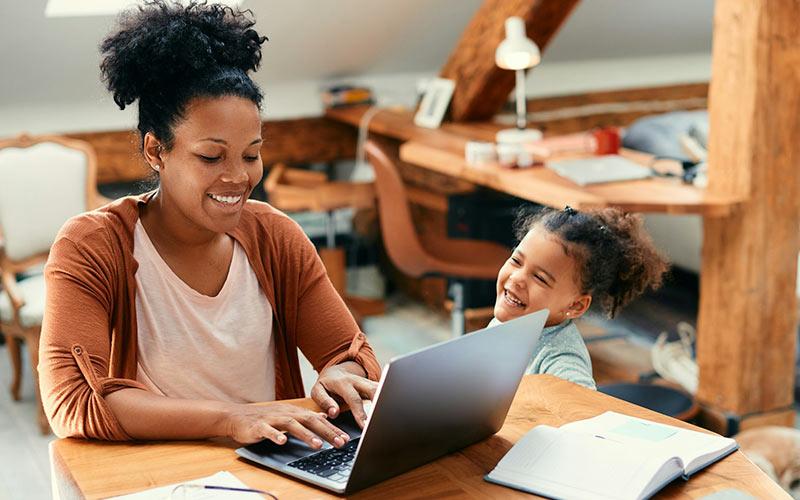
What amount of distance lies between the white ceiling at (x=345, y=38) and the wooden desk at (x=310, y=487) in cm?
290

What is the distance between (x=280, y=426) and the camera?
1.61m

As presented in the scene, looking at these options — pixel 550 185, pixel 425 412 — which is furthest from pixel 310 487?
pixel 550 185

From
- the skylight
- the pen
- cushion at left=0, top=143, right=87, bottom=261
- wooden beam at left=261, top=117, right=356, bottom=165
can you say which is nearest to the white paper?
the pen

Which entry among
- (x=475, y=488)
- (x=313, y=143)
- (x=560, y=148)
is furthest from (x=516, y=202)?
(x=475, y=488)

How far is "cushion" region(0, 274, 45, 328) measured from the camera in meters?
3.81

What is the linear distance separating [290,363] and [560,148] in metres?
2.12

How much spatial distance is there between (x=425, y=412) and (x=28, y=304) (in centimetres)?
274

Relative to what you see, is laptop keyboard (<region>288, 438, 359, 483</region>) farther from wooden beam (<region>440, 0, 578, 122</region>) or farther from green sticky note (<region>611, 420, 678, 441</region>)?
wooden beam (<region>440, 0, 578, 122</region>)

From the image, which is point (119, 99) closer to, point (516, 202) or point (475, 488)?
point (475, 488)

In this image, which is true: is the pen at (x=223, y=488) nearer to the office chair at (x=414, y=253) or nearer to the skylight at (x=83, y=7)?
the office chair at (x=414, y=253)

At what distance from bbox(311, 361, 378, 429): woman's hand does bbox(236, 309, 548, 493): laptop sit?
8cm

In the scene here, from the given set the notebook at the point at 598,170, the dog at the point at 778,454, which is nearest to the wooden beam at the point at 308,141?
the notebook at the point at 598,170

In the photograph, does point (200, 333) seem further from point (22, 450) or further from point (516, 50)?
point (516, 50)

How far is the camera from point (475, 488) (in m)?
1.50
